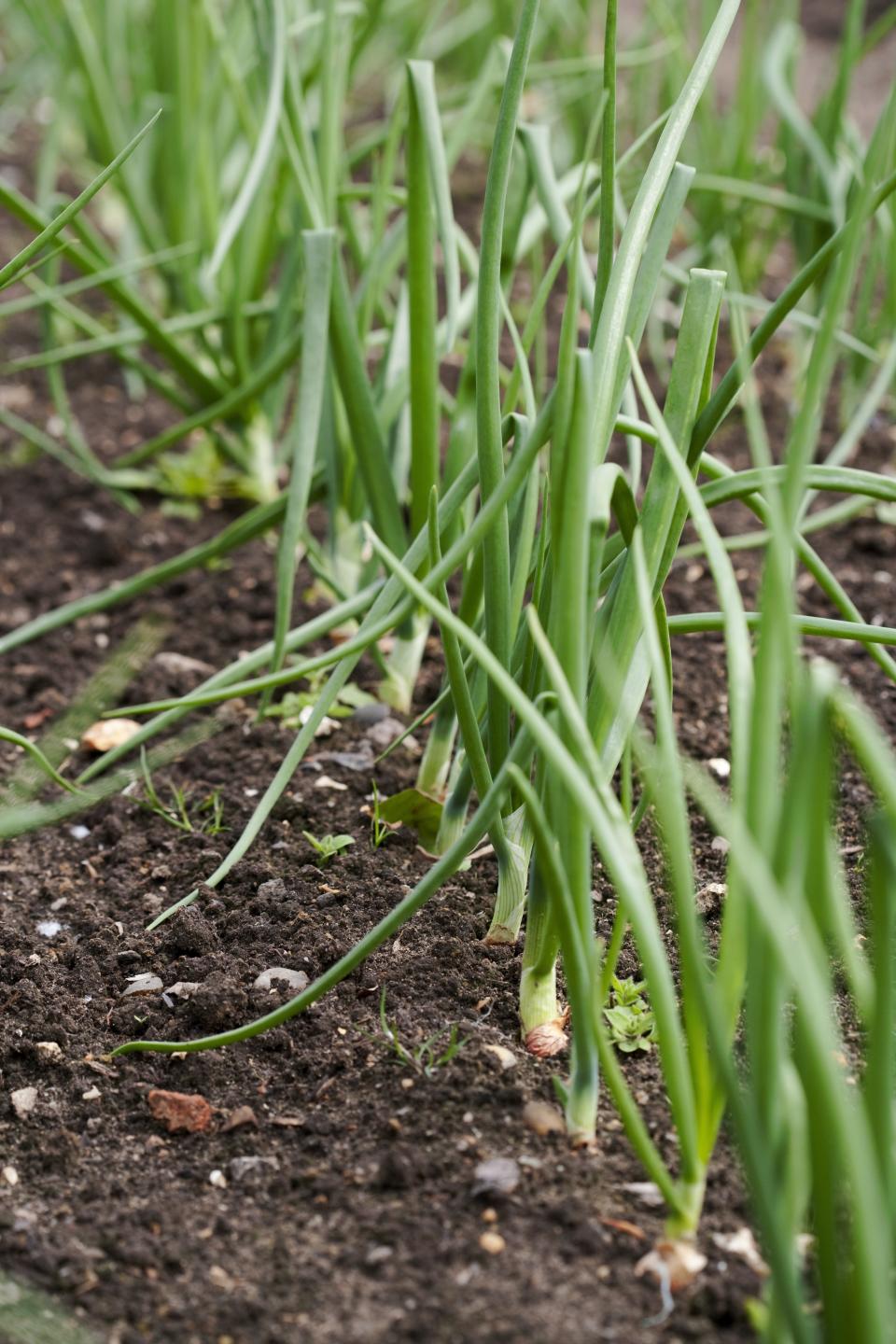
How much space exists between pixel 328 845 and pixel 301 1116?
297 mm

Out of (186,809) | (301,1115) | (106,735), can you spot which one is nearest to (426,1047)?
(301,1115)

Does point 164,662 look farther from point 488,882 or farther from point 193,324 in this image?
point 488,882

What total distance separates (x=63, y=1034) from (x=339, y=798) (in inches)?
14.1

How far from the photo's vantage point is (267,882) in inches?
Result: 45.4

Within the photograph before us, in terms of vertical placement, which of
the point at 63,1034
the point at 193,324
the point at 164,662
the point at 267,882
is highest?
the point at 193,324

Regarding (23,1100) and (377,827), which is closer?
(23,1100)

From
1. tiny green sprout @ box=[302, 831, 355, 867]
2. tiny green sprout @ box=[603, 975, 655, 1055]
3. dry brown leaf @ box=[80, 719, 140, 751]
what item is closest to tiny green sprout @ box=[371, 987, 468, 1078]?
tiny green sprout @ box=[603, 975, 655, 1055]

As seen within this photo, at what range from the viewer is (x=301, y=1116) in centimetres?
93

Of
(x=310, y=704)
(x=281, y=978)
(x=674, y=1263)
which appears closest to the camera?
(x=674, y=1263)

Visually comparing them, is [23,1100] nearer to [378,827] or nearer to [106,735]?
[378,827]

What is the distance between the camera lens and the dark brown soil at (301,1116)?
2.54ft

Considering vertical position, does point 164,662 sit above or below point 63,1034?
above

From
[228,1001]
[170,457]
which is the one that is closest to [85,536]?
[170,457]

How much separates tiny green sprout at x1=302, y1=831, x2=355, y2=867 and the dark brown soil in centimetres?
1
